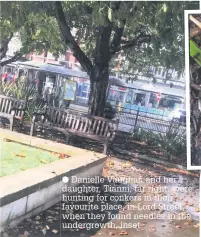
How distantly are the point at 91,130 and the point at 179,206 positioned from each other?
182 centimetres

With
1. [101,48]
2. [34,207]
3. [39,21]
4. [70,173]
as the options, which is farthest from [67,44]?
[34,207]

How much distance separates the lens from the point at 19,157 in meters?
3.78

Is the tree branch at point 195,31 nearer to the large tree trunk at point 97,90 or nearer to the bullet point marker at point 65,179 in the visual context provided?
the large tree trunk at point 97,90

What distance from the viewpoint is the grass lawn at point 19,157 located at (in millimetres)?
3414

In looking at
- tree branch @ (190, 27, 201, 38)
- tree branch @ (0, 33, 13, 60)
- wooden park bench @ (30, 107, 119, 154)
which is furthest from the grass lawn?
tree branch @ (190, 27, 201, 38)

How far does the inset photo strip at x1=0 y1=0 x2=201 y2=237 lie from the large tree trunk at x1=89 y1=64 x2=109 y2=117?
0.5 inches

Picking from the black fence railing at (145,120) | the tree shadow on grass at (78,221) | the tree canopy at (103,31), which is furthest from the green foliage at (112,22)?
the tree shadow on grass at (78,221)

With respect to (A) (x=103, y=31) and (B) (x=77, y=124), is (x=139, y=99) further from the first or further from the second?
(A) (x=103, y=31)

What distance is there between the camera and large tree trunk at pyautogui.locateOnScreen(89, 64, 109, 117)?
12.3 ft

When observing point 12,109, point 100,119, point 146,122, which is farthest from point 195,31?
point 12,109

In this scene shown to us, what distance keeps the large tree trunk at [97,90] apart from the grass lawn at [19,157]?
2.25ft

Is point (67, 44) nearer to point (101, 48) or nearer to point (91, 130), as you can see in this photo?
point (101, 48)

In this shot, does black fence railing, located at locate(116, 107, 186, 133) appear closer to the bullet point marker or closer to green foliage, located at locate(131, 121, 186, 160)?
green foliage, located at locate(131, 121, 186, 160)

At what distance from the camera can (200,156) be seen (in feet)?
9.63
